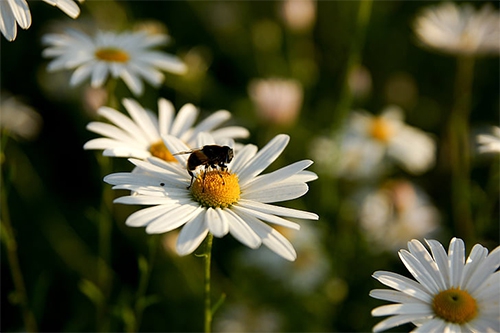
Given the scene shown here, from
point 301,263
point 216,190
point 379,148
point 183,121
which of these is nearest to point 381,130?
point 379,148

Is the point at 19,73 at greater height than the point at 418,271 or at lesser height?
greater

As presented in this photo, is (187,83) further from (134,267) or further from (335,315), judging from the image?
(335,315)

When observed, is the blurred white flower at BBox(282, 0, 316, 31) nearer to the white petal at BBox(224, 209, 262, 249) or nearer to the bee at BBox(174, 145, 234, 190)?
the bee at BBox(174, 145, 234, 190)

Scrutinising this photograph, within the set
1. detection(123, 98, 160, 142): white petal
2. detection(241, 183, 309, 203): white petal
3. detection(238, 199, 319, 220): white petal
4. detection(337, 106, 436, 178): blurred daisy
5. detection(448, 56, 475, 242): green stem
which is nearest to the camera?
detection(238, 199, 319, 220): white petal

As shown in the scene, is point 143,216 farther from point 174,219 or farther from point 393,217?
point 393,217

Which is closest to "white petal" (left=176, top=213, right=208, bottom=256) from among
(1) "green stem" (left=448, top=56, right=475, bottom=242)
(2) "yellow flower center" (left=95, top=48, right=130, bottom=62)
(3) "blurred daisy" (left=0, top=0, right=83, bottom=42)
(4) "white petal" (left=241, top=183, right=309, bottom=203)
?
(4) "white petal" (left=241, top=183, right=309, bottom=203)

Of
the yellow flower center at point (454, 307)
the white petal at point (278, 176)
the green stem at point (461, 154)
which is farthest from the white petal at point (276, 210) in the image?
the green stem at point (461, 154)

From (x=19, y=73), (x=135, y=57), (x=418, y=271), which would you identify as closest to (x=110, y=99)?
(x=135, y=57)
